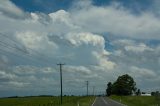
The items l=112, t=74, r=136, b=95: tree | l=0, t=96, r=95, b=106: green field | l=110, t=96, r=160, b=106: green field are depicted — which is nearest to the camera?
l=110, t=96, r=160, b=106: green field

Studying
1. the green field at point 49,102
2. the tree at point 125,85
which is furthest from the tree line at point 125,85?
the green field at point 49,102

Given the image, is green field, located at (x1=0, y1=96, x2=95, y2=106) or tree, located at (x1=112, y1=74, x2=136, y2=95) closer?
green field, located at (x1=0, y1=96, x2=95, y2=106)

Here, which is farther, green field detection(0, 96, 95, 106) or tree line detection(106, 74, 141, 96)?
tree line detection(106, 74, 141, 96)

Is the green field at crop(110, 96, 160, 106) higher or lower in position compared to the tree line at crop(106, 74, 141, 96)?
lower

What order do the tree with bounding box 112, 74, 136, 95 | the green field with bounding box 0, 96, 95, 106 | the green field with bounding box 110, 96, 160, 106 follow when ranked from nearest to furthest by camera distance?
the green field with bounding box 110, 96, 160, 106
the green field with bounding box 0, 96, 95, 106
the tree with bounding box 112, 74, 136, 95

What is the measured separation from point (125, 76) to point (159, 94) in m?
124

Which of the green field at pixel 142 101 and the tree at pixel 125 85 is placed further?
the tree at pixel 125 85

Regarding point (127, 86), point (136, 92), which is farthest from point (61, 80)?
point (136, 92)

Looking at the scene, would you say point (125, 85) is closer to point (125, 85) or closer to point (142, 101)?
point (125, 85)

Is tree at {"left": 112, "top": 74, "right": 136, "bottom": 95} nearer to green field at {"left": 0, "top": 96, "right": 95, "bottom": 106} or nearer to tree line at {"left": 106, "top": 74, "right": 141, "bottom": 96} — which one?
tree line at {"left": 106, "top": 74, "right": 141, "bottom": 96}

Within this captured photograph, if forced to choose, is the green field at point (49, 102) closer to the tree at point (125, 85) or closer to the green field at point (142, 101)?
the green field at point (142, 101)

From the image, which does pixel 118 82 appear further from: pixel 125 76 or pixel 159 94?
pixel 159 94

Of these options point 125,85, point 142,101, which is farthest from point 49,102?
point 125,85

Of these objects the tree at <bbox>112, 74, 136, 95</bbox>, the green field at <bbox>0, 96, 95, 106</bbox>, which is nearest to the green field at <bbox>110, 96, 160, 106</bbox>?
the green field at <bbox>0, 96, 95, 106</bbox>
